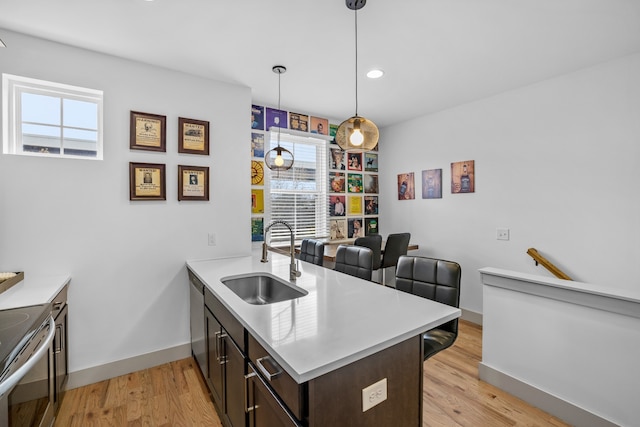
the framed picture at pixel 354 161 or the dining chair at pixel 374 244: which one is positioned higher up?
the framed picture at pixel 354 161

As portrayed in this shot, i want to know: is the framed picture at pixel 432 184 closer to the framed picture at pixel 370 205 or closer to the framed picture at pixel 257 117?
the framed picture at pixel 370 205

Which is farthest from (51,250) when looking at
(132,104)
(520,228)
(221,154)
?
(520,228)

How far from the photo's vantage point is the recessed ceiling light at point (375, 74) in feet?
8.76

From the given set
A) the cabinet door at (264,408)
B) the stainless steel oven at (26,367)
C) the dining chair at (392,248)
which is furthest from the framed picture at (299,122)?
the cabinet door at (264,408)

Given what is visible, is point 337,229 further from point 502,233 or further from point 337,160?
point 502,233

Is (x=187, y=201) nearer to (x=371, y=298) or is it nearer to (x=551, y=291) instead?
(x=371, y=298)

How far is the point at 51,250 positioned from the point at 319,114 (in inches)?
123

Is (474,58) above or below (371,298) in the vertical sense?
above

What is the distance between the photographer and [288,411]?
98cm

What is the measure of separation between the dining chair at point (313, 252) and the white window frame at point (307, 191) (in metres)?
0.78

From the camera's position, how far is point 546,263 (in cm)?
280

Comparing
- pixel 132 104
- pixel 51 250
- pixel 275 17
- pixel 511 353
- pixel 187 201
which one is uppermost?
pixel 275 17

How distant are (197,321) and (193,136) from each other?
5.34ft

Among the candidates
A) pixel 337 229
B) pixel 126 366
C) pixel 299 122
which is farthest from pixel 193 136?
pixel 337 229
